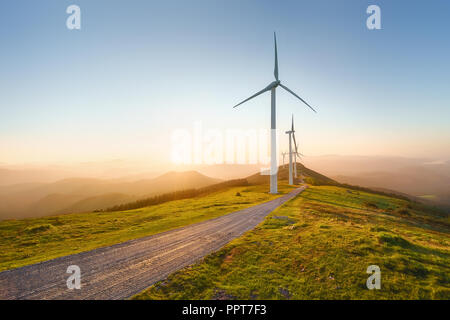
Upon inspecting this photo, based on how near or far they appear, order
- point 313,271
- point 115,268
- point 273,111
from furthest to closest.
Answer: point 273,111 → point 115,268 → point 313,271

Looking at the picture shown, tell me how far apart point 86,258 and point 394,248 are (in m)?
21.7

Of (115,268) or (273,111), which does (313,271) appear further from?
(273,111)

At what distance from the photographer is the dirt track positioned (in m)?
9.09

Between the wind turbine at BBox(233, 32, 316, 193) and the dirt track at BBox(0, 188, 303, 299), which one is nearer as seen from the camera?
the dirt track at BBox(0, 188, 303, 299)

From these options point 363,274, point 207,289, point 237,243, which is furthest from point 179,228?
point 363,274

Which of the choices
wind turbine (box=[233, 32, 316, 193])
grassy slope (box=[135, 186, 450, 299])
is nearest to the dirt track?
grassy slope (box=[135, 186, 450, 299])

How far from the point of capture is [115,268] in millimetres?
11547

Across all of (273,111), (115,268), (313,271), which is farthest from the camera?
(273,111)

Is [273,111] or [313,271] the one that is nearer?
[313,271]

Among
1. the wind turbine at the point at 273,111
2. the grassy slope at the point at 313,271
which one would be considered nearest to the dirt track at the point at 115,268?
the grassy slope at the point at 313,271

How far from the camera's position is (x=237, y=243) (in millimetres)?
15406

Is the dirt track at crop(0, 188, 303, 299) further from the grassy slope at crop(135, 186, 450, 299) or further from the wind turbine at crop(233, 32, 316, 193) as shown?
the wind turbine at crop(233, 32, 316, 193)

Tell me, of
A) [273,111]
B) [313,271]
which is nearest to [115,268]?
[313,271]
